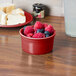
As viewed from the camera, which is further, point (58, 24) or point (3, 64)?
point (58, 24)

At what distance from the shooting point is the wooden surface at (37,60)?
0.86 metres

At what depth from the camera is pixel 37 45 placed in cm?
98

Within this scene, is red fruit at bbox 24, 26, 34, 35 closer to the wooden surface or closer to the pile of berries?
the pile of berries

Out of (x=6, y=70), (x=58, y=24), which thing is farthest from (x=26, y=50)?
(x=58, y=24)

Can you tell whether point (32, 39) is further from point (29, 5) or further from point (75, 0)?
point (29, 5)

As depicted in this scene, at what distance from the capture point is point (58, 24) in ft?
4.76

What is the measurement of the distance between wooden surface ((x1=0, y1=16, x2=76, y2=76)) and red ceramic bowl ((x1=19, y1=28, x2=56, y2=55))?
0.02 meters

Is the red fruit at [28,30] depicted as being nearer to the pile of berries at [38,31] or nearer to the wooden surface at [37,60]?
the pile of berries at [38,31]

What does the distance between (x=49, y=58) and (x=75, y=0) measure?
0.36 metres

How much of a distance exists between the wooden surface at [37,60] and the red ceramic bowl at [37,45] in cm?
2

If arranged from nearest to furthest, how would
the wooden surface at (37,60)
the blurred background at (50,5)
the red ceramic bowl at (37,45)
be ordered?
the wooden surface at (37,60) < the red ceramic bowl at (37,45) < the blurred background at (50,5)

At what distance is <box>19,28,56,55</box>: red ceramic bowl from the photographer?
3.21 feet

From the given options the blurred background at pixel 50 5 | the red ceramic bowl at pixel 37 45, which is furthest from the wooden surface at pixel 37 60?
the blurred background at pixel 50 5

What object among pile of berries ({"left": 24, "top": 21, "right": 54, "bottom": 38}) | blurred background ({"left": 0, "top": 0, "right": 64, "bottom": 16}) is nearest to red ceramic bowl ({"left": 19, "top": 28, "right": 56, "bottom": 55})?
pile of berries ({"left": 24, "top": 21, "right": 54, "bottom": 38})
